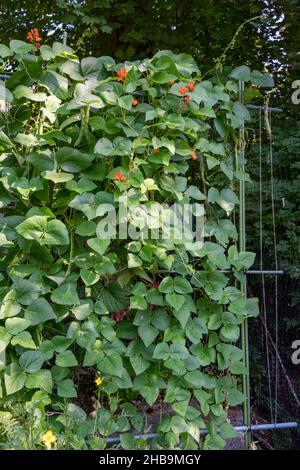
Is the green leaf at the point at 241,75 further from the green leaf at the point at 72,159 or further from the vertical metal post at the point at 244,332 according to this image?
the green leaf at the point at 72,159

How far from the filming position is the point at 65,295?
5.51 ft

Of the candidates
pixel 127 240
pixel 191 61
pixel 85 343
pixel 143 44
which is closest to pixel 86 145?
pixel 127 240

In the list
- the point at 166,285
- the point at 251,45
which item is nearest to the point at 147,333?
the point at 166,285

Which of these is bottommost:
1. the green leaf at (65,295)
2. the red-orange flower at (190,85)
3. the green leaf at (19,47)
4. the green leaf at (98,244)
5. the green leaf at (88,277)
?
the green leaf at (65,295)

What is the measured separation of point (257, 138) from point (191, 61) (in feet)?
3.94

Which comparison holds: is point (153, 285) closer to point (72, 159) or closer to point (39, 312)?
point (39, 312)

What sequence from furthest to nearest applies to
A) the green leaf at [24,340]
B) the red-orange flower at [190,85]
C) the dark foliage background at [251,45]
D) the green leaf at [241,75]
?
the dark foliage background at [251,45]
the green leaf at [241,75]
the red-orange flower at [190,85]
the green leaf at [24,340]

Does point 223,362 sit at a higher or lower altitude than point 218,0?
lower

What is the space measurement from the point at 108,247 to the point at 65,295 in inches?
9.5

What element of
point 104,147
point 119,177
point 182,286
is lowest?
point 182,286

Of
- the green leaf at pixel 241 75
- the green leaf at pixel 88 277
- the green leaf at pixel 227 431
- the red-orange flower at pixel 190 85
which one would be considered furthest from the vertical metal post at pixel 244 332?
the green leaf at pixel 88 277

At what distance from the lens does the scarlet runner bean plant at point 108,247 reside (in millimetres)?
1681
